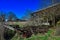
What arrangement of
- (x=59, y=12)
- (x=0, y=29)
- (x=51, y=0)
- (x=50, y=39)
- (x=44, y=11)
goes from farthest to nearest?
(x=51, y=0) < (x=44, y=11) < (x=59, y=12) < (x=50, y=39) < (x=0, y=29)

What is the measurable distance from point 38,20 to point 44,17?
154 centimetres

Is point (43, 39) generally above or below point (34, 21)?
below

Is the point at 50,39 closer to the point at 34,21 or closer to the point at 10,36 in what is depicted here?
the point at 10,36

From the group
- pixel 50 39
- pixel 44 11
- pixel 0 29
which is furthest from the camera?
pixel 44 11

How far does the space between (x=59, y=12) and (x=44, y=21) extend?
3.40 meters

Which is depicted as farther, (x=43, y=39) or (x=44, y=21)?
(x=44, y=21)

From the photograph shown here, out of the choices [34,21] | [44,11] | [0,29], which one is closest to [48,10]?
[44,11]

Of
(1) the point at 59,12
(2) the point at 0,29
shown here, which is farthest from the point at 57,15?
(2) the point at 0,29

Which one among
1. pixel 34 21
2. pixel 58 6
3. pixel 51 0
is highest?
pixel 51 0

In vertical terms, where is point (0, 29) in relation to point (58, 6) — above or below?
below

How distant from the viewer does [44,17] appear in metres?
Result: 28.1

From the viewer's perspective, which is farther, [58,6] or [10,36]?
[58,6]

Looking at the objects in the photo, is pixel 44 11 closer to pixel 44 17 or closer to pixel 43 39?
pixel 44 17

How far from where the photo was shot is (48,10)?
2828 cm
